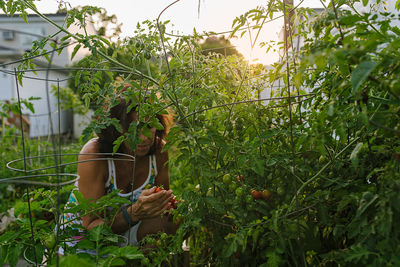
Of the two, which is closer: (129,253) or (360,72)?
(360,72)

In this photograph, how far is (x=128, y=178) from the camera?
1.82m

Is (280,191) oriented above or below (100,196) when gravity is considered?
above

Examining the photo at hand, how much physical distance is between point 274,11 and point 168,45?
1.17ft

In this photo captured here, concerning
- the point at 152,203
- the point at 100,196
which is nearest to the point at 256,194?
the point at 152,203

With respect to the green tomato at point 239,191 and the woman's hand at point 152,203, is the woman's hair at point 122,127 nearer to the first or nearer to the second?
the woman's hand at point 152,203

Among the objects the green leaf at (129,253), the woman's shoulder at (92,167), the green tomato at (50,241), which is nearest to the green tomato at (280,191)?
the green leaf at (129,253)

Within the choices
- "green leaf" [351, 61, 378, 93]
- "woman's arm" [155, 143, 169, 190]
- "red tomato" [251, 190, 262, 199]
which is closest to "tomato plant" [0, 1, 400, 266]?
"red tomato" [251, 190, 262, 199]

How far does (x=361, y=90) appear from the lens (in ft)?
2.36

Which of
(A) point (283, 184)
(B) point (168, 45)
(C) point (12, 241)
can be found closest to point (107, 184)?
(C) point (12, 241)

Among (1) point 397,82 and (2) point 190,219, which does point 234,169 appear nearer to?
(2) point 190,219

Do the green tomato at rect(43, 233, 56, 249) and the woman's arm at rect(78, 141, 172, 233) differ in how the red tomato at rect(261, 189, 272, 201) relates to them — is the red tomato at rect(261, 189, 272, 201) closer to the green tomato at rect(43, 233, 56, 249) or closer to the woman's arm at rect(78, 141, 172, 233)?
the woman's arm at rect(78, 141, 172, 233)

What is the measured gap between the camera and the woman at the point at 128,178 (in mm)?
1484

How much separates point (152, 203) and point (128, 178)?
424mm

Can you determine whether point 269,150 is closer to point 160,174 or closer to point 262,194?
point 262,194
